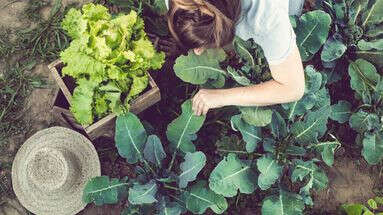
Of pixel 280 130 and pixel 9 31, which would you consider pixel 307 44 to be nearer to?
pixel 280 130

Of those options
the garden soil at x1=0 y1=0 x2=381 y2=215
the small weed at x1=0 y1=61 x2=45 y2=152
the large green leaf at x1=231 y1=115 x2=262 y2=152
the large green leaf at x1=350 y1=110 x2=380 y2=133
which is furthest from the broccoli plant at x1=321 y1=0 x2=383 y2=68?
the small weed at x1=0 y1=61 x2=45 y2=152

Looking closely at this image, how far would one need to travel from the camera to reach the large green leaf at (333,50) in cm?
338

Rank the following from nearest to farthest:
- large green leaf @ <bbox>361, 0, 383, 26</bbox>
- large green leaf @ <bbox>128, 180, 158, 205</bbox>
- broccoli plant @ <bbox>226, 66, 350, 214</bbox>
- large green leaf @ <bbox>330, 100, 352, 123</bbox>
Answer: large green leaf @ <bbox>128, 180, 158, 205</bbox> < broccoli plant @ <bbox>226, 66, 350, 214</bbox> < large green leaf @ <bbox>361, 0, 383, 26</bbox> < large green leaf @ <bbox>330, 100, 352, 123</bbox>

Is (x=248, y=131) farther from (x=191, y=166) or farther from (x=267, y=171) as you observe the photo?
(x=191, y=166)

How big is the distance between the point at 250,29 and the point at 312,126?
1160 millimetres

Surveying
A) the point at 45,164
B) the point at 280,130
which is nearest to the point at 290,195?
the point at 280,130

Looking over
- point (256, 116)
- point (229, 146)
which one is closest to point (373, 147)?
point (256, 116)

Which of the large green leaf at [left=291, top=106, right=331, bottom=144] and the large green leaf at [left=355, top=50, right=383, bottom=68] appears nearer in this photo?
the large green leaf at [left=291, top=106, right=331, bottom=144]

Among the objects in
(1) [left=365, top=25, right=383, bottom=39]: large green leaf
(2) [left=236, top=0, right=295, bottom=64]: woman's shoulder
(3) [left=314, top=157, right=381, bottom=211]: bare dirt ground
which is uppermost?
(2) [left=236, top=0, right=295, bottom=64]: woman's shoulder

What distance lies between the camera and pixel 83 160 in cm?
327

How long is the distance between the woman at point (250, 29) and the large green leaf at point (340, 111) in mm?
979

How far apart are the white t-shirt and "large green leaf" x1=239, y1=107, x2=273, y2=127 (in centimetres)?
81

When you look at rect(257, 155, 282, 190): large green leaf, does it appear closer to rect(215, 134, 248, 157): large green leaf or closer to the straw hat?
rect(215, 134, 248, 157): large green leaf

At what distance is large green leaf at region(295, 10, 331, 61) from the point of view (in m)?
3.31
